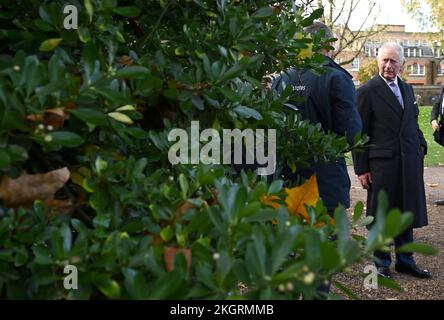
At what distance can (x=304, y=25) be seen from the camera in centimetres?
212

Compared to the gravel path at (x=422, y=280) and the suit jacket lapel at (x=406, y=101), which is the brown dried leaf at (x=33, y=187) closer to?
the gravel path at (x=422, y=280)

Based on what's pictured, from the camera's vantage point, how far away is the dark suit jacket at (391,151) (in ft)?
18.2

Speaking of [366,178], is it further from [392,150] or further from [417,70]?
[417,70]

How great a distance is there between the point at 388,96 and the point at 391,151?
0.52 m

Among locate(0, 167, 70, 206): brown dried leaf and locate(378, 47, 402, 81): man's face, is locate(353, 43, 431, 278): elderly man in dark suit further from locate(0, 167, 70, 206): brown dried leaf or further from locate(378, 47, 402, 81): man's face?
locate(0, 167, 70, 206): brown dried leaf

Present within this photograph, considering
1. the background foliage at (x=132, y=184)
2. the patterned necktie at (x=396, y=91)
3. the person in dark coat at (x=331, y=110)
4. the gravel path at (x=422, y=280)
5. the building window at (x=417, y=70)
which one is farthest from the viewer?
the building window at (x=417, y=70)

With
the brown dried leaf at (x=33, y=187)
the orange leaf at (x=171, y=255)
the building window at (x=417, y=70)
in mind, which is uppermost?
the building window at (x=417, y=70)

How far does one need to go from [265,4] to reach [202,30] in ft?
1.54

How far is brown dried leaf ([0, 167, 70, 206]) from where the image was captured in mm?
1262

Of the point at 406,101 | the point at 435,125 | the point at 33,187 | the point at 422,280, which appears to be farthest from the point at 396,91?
the point at 33,187

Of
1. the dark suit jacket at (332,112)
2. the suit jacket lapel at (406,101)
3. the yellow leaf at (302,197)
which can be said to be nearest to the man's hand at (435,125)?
the suit jacket lapel at (406,101)
